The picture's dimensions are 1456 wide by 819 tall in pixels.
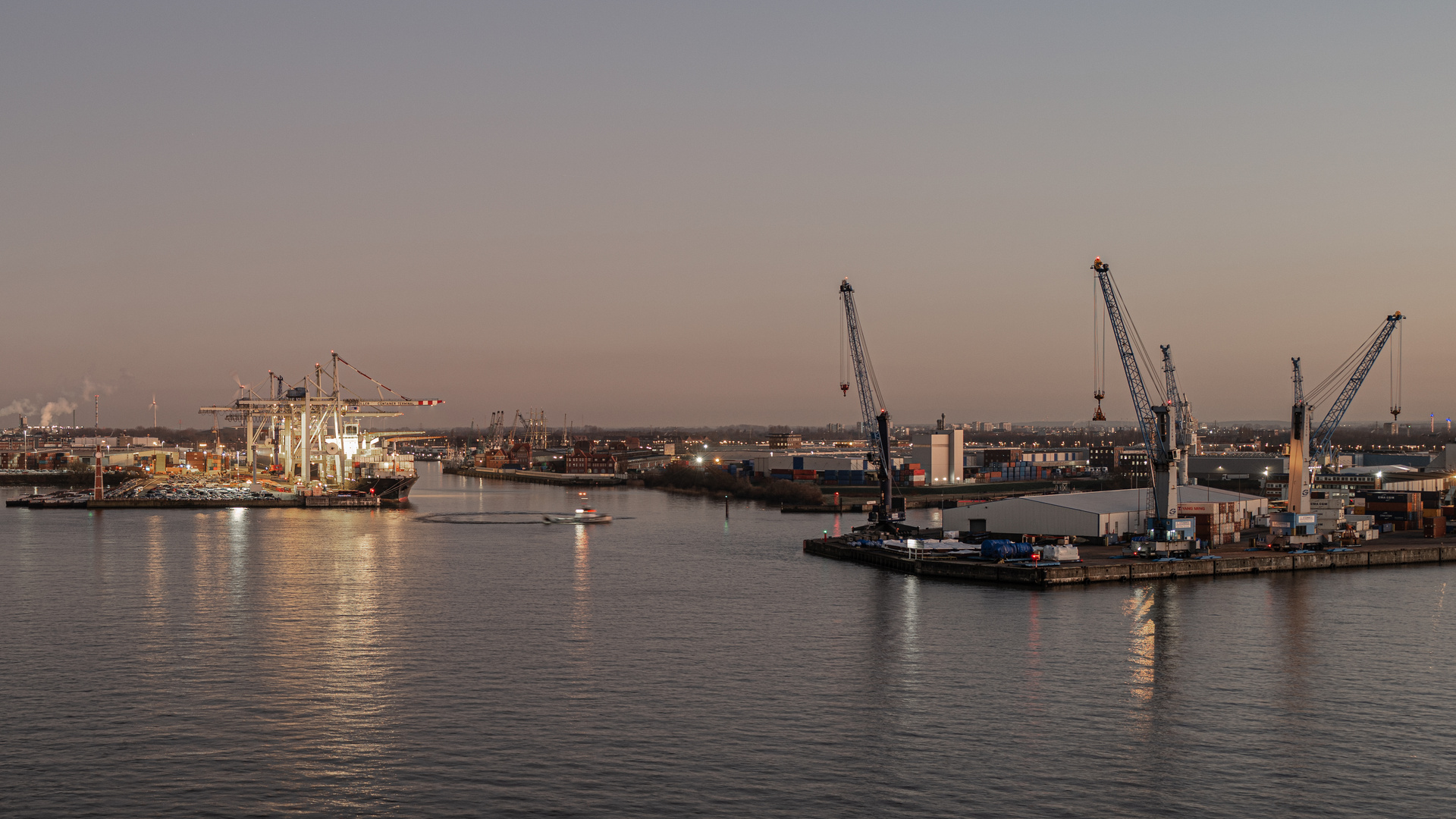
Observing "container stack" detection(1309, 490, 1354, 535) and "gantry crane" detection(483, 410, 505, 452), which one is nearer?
"container stack" detection(1309, 490, 1354, 535)

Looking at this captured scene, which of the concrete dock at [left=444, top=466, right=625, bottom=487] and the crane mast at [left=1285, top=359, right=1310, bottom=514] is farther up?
the crane mast at [left=1285, top=359, right=1310, bottom=514]

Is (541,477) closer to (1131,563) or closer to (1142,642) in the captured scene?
(1131,563)

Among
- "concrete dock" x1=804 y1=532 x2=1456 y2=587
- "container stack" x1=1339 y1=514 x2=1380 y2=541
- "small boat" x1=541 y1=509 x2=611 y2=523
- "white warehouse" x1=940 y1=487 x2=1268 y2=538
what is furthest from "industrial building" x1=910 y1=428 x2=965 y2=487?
"concrete dock" x1=804 y1=532 x2=1456 y2=587

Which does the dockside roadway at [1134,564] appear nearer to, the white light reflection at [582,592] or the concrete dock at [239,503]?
the white light reflection at [582,592]

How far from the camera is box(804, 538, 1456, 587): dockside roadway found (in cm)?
2552

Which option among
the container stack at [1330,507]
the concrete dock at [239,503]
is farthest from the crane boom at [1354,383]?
the concrete dock at [239,503]

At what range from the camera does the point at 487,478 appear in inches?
3984

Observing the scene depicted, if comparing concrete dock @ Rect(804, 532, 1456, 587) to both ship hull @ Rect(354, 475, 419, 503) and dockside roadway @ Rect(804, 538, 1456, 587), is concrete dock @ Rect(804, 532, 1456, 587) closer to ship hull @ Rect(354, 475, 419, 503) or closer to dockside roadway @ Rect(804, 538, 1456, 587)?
dockside roadway @ Rect(804, 538, 1456, 587)

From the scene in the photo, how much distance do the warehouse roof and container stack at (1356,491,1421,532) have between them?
19.3 feet

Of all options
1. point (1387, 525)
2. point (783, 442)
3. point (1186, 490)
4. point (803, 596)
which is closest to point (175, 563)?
point (803, 596)

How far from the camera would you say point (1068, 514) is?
3127cm

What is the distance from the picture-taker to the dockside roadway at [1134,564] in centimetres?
2552

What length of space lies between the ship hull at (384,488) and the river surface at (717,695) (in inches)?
1281

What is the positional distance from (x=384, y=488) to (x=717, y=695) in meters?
49.8
